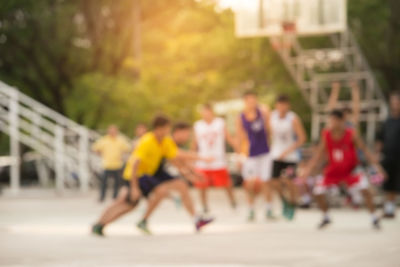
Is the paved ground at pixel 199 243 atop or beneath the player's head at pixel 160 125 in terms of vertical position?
beneath

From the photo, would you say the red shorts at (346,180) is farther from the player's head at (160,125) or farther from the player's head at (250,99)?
the player's head at (250,99)

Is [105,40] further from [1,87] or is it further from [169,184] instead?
[169,184]

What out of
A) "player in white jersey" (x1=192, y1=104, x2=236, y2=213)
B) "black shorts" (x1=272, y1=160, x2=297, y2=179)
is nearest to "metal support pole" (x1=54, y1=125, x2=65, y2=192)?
"player in white jersey" (x1=192, y1=104, x2=236, y2=213)

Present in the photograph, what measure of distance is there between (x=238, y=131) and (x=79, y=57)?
2111 centimetres

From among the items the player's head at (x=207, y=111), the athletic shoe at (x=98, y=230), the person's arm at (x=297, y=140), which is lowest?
the athletic shoe at (x=98, y=230)

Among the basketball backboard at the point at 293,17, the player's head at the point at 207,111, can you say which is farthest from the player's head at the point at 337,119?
the basketball backboard at the point at 293,17

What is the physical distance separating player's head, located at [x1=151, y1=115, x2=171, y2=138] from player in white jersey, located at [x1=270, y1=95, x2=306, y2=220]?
3052 mm

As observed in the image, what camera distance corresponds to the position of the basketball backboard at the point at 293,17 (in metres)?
24.2

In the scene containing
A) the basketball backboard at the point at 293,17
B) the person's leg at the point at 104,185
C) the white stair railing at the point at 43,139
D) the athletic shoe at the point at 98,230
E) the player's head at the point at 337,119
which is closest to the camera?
the athletic shoe at the point at 98,230

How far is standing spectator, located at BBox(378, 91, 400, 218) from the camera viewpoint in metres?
14.4

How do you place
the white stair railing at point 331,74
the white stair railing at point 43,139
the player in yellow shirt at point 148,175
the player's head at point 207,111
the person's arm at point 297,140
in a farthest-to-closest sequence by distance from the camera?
the white stair railing at point 331,74, the white stair railing at point 43,139, the player's head at point 207,111, the person's arm at point 297,140, the player in yellow shirt at point 148,175

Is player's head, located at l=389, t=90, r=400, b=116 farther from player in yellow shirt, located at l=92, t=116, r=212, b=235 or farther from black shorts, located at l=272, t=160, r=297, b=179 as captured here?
player in yellow shirt, located at l=92, t=116, r=212, b=235

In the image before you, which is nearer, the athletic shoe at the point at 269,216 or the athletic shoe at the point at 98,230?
the athletic shoe at the point at 98,230

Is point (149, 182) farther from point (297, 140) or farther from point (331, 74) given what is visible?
point (331, 74)
